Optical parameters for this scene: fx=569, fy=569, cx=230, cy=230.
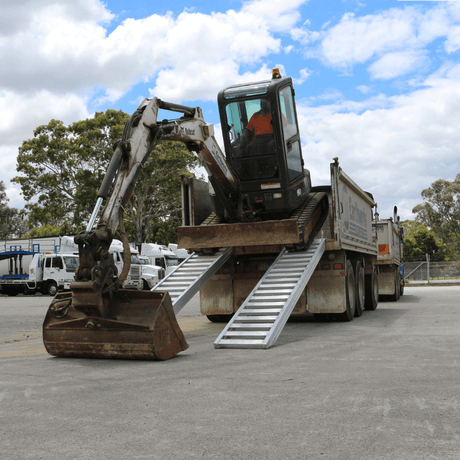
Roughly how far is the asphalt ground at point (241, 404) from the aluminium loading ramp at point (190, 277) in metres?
1.65

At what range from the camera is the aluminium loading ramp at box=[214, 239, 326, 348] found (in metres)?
8.37

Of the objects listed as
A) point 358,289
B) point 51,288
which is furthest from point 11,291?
point 358,289

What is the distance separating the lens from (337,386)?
554 centimetres

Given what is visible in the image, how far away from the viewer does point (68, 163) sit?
37750mm

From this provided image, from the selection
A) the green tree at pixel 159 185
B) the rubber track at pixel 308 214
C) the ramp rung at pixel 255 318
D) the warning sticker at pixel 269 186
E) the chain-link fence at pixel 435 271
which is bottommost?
the chain-link fence at pixel 435 271

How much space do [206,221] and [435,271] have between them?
30.8 m

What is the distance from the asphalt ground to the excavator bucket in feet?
0.53

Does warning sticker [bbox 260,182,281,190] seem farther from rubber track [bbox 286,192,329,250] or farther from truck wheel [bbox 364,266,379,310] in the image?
truck wheel [bbox 364,266,379,310]

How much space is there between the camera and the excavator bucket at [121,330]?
7070 mm

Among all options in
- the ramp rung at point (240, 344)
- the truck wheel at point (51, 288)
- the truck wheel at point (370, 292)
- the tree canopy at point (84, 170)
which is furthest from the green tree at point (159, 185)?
the ramp rung at point (240, 344)

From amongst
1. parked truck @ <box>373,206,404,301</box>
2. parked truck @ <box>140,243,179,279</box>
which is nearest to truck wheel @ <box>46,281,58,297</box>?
parked truck @ <box>140,243,179,279</box>

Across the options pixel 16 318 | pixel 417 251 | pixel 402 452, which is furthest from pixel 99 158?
pixel 417 251

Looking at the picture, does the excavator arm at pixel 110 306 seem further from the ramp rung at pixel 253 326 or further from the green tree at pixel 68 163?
the green tree at pixel 68 163

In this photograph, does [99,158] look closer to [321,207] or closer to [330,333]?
[321,207]
